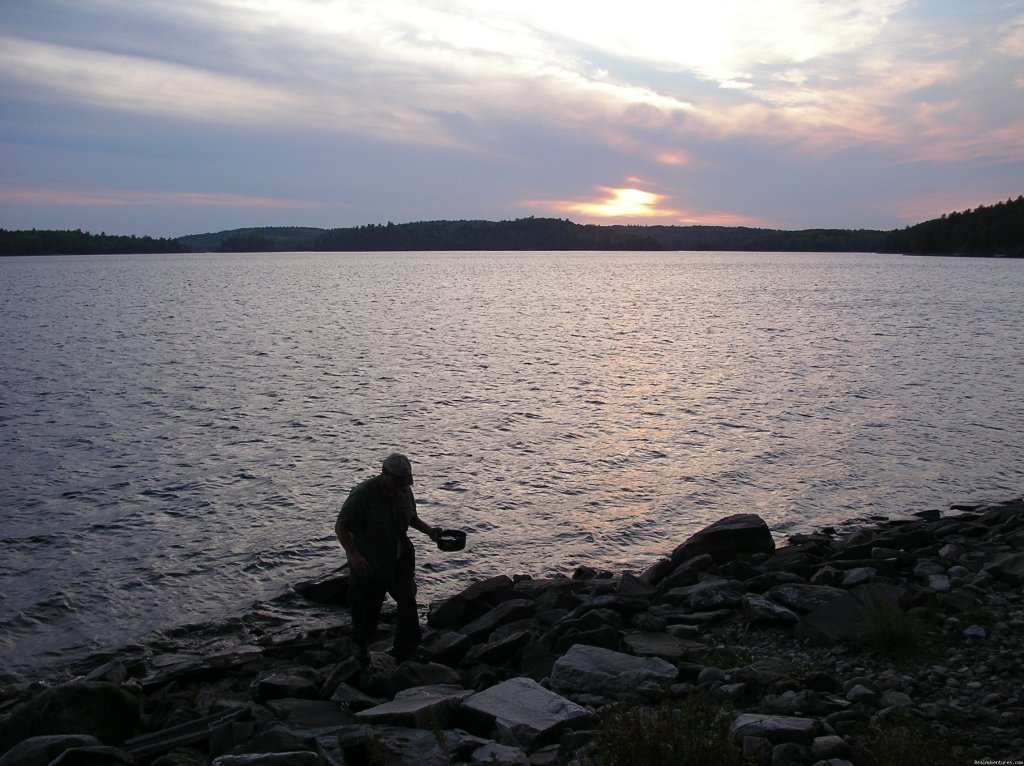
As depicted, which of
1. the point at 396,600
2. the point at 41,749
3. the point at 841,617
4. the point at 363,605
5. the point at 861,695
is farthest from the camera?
the point at 396,600

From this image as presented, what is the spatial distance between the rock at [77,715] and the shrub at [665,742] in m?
4.96

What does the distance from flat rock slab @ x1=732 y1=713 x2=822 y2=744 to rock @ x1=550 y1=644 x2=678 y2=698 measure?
154 centimetres

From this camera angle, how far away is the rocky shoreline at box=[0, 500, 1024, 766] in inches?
265

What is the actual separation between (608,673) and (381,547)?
3031 millimetres

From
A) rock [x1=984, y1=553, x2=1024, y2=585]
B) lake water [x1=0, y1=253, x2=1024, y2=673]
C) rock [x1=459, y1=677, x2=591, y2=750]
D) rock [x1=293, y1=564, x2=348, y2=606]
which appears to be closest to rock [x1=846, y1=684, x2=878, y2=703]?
rock [x1=459, y1=677, x2=591, y2=750]

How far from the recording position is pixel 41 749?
7.23 metres

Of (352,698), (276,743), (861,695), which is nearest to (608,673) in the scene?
(861,695)

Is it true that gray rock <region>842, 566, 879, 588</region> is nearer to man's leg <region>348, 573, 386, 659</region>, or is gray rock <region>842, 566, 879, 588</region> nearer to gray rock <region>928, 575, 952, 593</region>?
gray rock <region>928, 575, 952, 593</region>

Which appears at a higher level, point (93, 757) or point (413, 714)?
point (413, 714)

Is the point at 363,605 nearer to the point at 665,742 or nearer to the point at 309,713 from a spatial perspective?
the point at 309,713

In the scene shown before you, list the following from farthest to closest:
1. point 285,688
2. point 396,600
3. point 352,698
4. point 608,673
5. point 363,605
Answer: point 396,600 < point 363,605 < point 285,688 < point 352,698 < point 608,673

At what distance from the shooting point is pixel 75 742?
7.37m

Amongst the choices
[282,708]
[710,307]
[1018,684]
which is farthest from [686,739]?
[710,307]

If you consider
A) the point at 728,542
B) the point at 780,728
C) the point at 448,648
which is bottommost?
the point at 448,648
